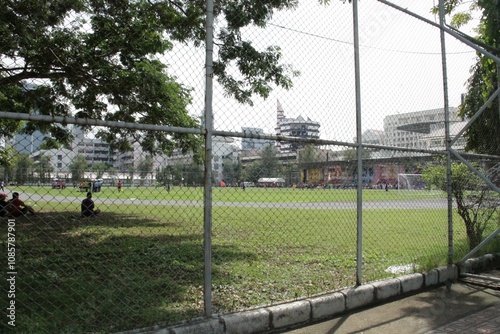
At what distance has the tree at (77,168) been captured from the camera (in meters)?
3.01

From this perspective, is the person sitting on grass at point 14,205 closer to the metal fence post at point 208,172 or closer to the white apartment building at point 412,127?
the metal fence post at point 208,172

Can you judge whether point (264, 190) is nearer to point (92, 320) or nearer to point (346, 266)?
point (92, 320)

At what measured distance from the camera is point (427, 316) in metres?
4.01

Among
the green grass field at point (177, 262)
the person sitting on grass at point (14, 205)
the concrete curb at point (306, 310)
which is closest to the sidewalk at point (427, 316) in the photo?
the concrete curb at point (306, 310)

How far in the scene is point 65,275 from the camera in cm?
546

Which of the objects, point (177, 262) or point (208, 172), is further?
point (177, 262)

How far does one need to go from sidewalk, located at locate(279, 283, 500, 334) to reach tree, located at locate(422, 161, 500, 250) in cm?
166

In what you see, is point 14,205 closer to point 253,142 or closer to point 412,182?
point 253,142

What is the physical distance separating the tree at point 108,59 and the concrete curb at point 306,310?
4035mm

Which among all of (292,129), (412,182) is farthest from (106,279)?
(412,182)

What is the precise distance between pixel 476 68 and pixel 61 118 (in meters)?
8.49

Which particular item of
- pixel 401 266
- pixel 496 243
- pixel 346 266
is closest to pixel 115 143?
pixel 346 266

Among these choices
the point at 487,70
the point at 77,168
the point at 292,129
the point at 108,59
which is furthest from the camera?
the point at 108,59

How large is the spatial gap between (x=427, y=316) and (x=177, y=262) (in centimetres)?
391
